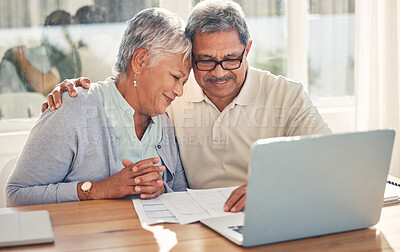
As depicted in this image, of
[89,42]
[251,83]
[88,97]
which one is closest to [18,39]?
[89,42]

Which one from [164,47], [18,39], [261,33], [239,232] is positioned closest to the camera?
[239,232]

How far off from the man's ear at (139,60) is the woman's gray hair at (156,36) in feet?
0.04

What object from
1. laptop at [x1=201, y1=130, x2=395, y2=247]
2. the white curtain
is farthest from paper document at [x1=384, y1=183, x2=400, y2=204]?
the white curtain

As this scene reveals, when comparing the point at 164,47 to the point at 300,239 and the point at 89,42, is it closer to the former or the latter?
the point at 300,239

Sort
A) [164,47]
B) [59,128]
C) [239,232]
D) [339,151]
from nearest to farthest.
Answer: [339,151], [239,232], [59,128], [164,47]

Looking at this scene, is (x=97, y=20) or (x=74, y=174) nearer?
(x=74, y=174)

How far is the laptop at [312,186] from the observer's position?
3.83ft

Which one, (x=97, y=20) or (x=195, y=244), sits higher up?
(x=97, y=20)

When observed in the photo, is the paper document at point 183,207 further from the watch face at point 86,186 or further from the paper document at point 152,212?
the watch face at point 86,186

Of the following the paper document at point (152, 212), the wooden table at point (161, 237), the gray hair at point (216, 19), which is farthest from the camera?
the gray hair at point (216, 19)

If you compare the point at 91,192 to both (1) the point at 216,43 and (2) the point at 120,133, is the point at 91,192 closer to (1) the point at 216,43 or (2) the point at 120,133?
(2) the point at 120,133

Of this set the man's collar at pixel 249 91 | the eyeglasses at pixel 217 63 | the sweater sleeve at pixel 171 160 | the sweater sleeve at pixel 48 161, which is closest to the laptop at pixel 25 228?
the sweater sleeve at pixel 48 161

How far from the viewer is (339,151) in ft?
4.01

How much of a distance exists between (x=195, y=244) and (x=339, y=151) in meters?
0.42
